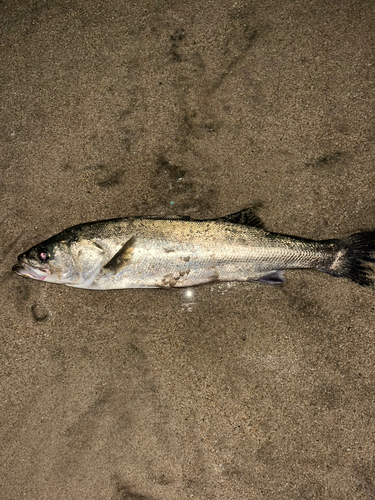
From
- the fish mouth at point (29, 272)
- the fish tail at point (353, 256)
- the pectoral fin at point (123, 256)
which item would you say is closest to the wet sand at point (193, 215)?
the fish tail at point (353, 256)

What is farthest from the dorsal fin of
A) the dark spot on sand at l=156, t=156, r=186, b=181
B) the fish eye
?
the fish eye

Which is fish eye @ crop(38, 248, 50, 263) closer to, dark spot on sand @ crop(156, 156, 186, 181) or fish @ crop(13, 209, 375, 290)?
fish @ crop(13, 209, 375, 290)

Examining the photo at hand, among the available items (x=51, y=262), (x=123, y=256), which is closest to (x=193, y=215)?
(x=123, y=256)

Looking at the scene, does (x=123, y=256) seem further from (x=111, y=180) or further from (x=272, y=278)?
(x=272, y=278)

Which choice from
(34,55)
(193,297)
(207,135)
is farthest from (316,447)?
(34,55)

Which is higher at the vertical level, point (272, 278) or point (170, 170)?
point (170, 170)

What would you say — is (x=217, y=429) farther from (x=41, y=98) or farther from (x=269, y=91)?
(x=41, y=98)
